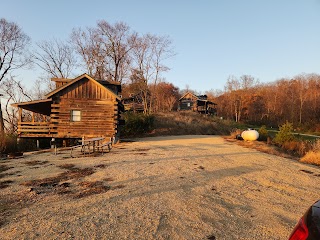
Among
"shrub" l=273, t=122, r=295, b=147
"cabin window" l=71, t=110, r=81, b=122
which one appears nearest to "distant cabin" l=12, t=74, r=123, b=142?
"cabin window" l=71, t=110, r=81, b=122

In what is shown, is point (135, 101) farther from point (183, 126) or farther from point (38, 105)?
point (38, 105)

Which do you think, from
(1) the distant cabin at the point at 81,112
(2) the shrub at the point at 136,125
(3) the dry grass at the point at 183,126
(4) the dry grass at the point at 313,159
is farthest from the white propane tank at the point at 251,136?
(1) the distant cabin at the point at 81,112

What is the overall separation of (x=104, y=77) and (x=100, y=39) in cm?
626

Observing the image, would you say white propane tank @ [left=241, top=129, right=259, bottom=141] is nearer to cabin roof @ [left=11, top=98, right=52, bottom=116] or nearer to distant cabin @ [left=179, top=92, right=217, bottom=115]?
cabin roof @ [left=11, top=98, right=52, bottom=116]

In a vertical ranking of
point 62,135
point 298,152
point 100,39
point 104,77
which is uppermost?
point 100,39

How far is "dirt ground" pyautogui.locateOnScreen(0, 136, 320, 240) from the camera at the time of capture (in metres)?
4.45

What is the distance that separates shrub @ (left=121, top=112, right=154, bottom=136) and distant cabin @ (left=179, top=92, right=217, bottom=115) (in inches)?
1057

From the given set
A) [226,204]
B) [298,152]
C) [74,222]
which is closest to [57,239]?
[74,222]

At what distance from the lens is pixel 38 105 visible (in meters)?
20.4

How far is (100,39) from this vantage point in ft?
132

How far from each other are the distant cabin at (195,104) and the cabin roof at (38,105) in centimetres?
3695

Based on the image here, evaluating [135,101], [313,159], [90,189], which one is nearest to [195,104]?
[135,101]

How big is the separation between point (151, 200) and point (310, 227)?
4424mm

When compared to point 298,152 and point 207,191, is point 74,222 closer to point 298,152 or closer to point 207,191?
point 207,191
